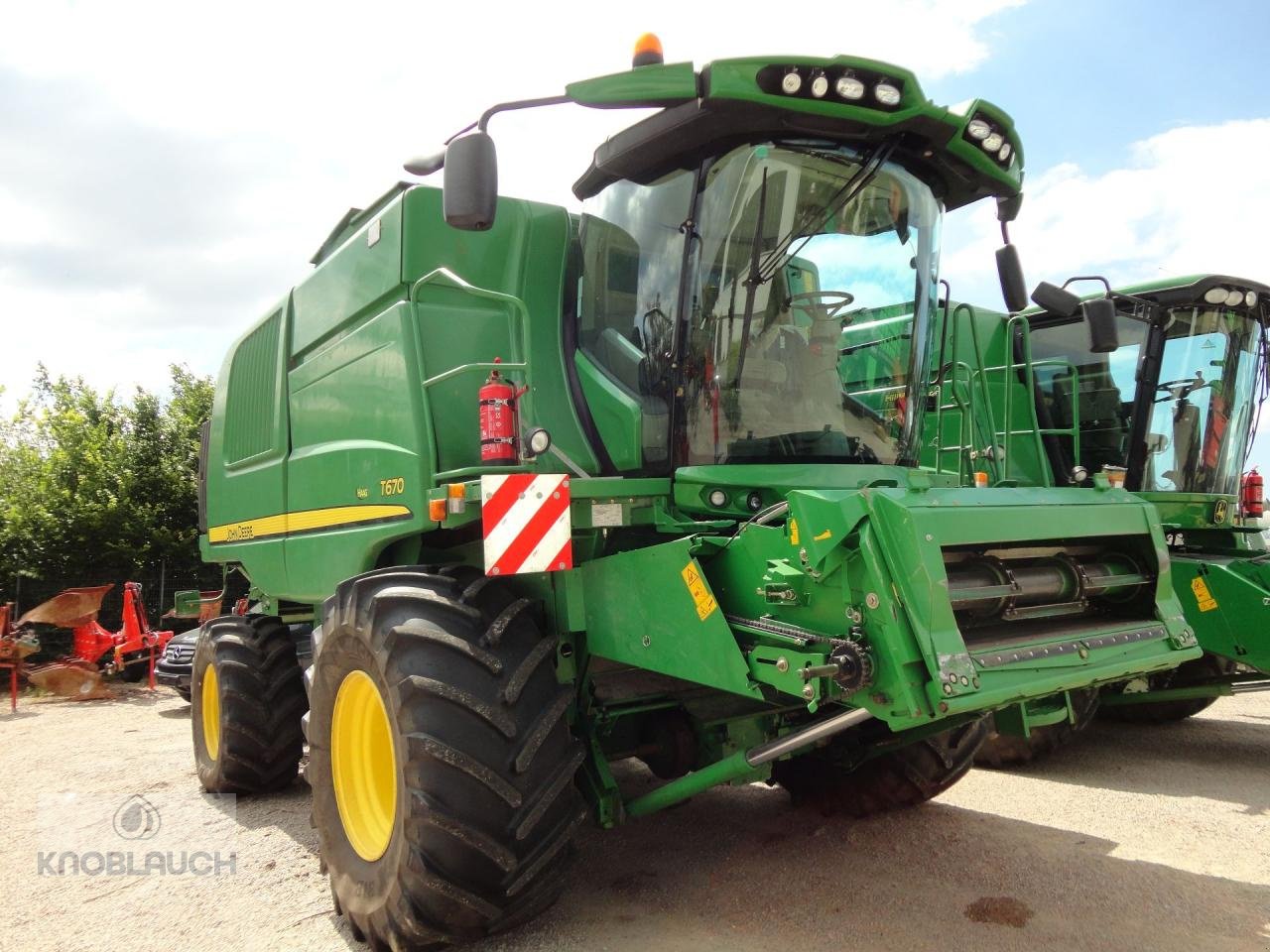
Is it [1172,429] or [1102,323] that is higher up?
[1102,323]

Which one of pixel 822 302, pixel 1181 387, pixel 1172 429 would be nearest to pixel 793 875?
pixel 822 302

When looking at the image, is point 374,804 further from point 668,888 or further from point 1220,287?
point 1220,287

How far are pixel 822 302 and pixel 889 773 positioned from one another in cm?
218

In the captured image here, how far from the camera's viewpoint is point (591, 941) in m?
3.01

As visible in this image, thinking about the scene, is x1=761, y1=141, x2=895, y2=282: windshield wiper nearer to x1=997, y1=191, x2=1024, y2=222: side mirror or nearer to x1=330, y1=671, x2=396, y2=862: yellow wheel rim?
x1=997, y1=191, x2=1024, y2=222: side mirror

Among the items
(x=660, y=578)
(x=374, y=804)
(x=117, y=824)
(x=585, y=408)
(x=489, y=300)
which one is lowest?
(x=117, y=824)

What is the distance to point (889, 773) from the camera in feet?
13.4

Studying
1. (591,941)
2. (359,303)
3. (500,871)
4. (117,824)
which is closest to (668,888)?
(591,941)

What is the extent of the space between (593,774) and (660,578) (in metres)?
0.87

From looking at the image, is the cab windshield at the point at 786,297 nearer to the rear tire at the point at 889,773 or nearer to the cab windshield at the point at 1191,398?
the rear tire at the point at 889,773

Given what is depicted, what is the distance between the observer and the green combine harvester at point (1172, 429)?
5.82 metres

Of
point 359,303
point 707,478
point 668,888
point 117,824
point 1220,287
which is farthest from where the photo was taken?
point 1220,287

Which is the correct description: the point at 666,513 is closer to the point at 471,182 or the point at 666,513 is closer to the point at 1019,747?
the point at 471,182

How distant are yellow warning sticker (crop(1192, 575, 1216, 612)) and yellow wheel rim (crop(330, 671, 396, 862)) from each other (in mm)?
5154
